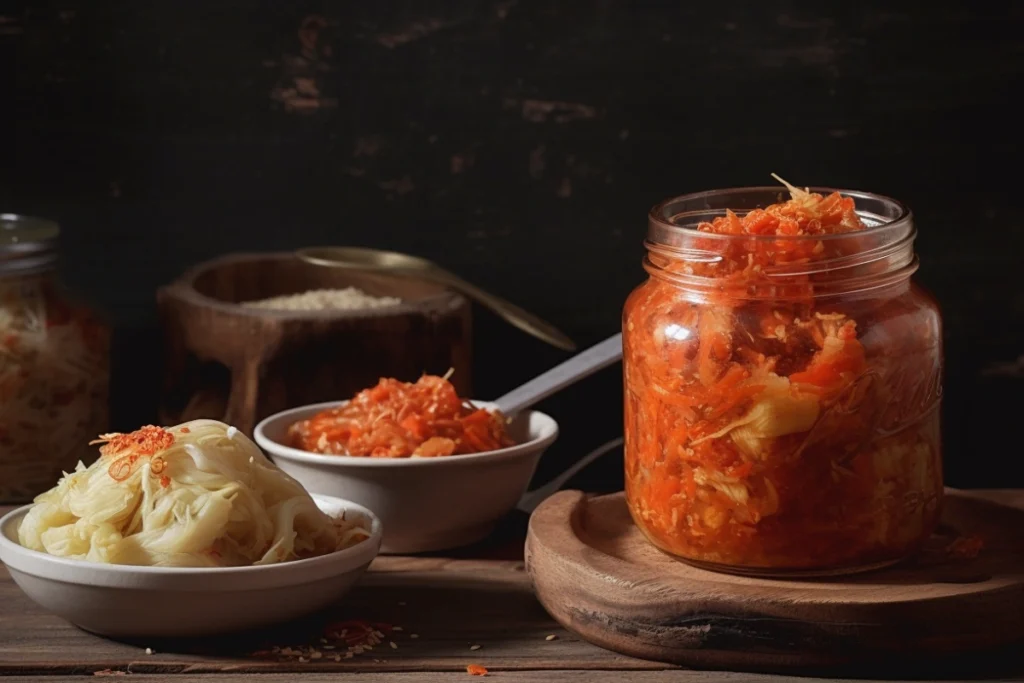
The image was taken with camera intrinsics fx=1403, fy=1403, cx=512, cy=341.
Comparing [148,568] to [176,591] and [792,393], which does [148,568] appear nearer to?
[176,591]

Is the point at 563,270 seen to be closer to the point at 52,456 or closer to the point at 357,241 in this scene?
the point at 357,241

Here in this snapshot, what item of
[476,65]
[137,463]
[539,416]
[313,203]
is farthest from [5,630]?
[476,65]

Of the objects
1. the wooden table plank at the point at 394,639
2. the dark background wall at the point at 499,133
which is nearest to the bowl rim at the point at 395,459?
the wooden table plank at the point at 394,639

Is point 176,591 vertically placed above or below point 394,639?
above

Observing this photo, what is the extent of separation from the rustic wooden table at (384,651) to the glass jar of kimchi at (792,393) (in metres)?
0.17

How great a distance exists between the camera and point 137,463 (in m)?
1.62

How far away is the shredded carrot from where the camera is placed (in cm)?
194

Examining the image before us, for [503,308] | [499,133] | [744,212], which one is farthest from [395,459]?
[499,133]

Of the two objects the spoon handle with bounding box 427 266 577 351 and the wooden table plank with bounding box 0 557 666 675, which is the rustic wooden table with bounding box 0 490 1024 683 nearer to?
the wooden table plank with bounding box 0 557 666 675

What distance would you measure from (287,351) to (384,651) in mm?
792

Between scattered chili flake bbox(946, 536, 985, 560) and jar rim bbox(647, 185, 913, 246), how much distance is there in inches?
15.8

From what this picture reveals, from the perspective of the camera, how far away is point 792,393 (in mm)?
1514

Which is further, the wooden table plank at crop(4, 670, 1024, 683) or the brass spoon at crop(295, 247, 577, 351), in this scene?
the brass spoon at crop(295, 247, 577, 351)

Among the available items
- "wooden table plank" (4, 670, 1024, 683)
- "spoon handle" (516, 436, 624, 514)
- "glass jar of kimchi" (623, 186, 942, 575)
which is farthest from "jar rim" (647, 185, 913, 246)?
"spoon handle" (516, 436, 624, 514)
